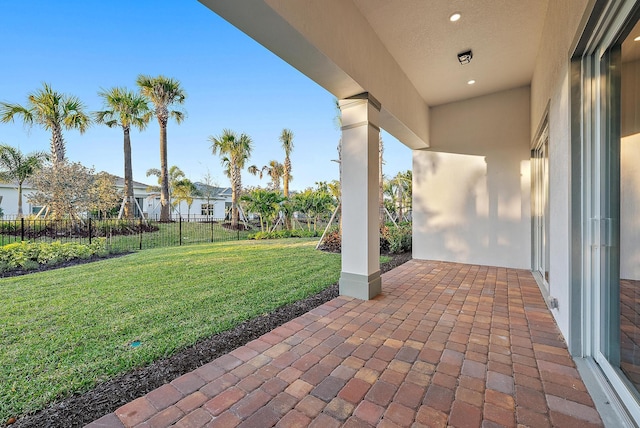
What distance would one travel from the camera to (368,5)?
303cm

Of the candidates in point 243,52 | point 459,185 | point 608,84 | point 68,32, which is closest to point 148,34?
point 68,32

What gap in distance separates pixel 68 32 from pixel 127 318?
9568 millimetres

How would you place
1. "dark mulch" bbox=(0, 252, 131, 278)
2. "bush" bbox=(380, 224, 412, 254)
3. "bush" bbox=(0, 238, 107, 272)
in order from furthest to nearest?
"bush" bbox=(380, 224, 412, 254), "bush" bbox=(0, 238, 107, 272), "dark mulch" bbox=(0, 252, 131, 278)

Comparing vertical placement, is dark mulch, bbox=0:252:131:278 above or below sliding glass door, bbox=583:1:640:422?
below

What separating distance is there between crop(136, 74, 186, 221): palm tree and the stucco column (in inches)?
529

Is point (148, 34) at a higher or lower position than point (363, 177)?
higher

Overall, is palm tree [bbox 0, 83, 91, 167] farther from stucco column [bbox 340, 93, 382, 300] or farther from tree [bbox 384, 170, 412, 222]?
tree [bbox 384, 170, 412, 222]

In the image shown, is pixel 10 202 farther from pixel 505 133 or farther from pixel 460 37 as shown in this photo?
pixel 505 133

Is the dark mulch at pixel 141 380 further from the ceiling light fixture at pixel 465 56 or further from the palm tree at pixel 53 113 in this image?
the palm tree at pixel 53 113

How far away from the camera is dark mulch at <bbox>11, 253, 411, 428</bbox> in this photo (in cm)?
146

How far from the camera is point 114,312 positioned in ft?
10.0

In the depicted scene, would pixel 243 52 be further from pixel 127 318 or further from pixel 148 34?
pixel 127 318

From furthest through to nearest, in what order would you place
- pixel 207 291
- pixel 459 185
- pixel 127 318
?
1. pixel 459 185
2. pixel 207 291
3. pixel 127 318

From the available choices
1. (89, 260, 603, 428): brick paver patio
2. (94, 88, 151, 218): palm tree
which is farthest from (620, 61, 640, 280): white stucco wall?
(94, 88, 151, 218): palm tree
